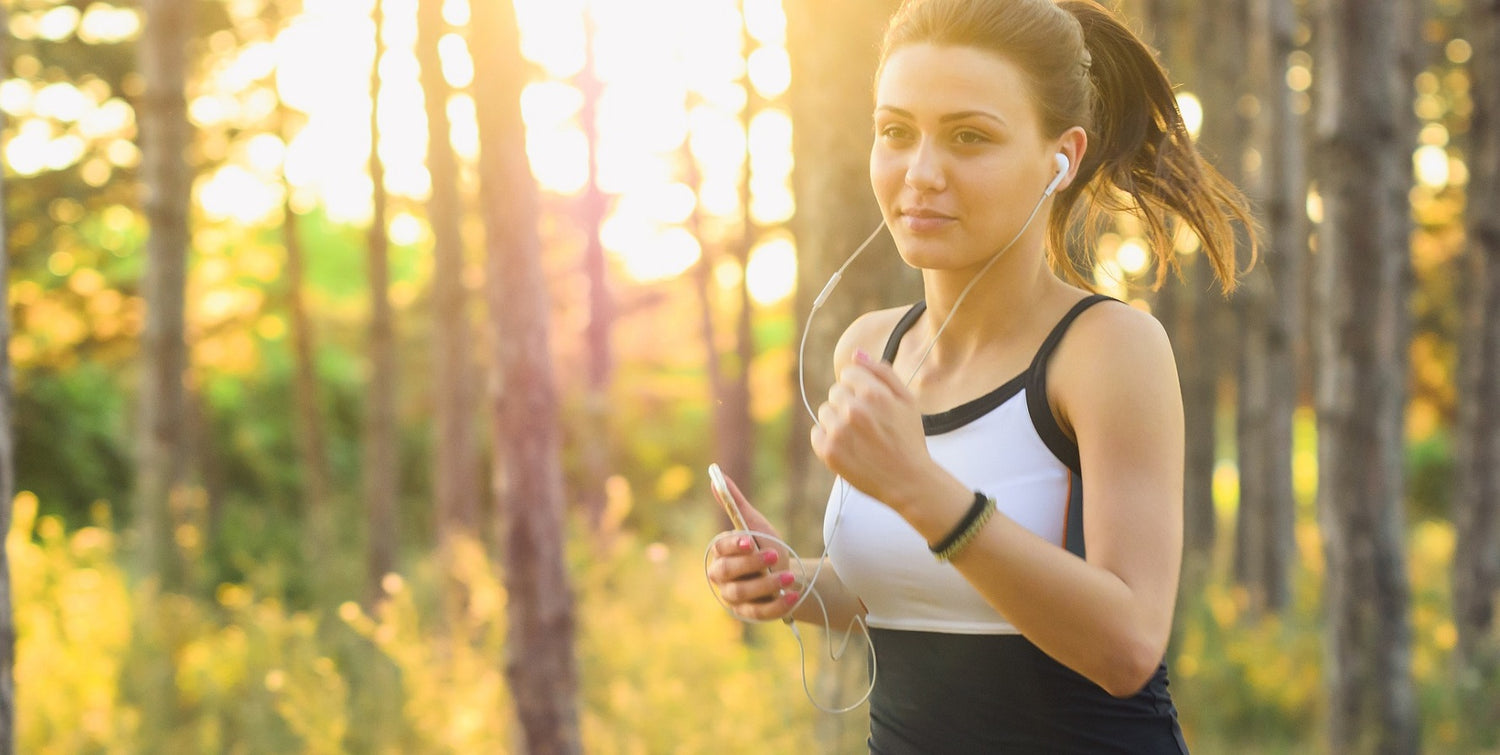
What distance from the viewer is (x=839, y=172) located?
4484 mm

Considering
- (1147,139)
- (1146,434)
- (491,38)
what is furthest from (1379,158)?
(1146,434)

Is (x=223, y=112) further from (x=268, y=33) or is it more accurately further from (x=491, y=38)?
(x=491, y=38)

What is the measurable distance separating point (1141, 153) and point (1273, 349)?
349 inches

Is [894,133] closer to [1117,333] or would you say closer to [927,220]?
[927,220]

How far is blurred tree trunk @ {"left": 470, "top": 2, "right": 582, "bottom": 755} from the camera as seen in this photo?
18.0 ft

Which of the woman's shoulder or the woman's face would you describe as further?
the woman's face

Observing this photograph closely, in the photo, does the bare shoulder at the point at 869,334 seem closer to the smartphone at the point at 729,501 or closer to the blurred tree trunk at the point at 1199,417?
the smartphone at the point at 729,501

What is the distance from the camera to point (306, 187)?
2088 centimetres

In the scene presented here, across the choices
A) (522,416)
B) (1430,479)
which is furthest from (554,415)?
(1430,479)

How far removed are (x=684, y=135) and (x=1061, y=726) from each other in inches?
→ 680

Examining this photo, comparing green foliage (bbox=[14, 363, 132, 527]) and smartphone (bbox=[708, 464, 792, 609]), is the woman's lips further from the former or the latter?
green foliage (bbox=[14, 363, 132, 527])

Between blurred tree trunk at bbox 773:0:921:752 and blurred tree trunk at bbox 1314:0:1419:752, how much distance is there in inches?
103

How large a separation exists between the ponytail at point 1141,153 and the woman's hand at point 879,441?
0.71 meters

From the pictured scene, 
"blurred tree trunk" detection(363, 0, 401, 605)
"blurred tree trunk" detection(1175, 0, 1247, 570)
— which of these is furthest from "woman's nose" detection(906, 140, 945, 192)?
"blurred tree trunk" detection(363, 0, 401, 605)
